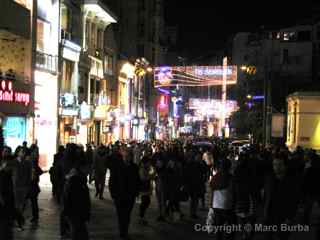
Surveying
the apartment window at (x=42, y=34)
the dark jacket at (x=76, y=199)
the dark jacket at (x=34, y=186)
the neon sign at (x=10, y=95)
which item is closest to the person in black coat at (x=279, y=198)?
the dark jacket at (x=76, y=199)

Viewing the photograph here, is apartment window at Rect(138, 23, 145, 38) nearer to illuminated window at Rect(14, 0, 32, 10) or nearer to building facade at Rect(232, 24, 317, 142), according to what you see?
building facade at Rect(232, 24, 317, 142)

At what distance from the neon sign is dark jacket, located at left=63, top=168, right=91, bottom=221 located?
49.8 ft

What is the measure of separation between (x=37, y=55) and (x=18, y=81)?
3.47 metres

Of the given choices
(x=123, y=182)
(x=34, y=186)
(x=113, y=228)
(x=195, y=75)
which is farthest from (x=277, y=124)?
(x=123, y=182)

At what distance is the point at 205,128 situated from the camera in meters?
133

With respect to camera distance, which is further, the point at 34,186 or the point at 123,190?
the point at 34,186

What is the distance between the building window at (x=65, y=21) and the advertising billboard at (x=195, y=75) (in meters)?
11.5

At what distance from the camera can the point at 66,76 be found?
36.6 metres

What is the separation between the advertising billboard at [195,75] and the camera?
44.2 m

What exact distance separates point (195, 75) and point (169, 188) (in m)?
29.8

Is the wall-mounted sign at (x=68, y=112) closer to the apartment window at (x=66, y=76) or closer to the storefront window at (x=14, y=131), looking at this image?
the apartment window at (x=66, y=76)

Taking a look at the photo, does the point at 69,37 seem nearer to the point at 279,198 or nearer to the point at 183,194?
the point at 183,194

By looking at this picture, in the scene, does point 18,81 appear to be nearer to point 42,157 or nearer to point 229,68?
point 42,157

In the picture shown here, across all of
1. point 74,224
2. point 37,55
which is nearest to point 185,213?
point 74,224
